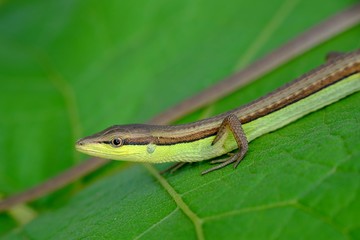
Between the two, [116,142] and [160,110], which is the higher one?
[160,110]

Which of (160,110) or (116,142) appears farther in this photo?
(160,110)

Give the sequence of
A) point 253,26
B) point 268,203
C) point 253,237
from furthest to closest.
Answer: point 253,26, point 268,203, point 253,237

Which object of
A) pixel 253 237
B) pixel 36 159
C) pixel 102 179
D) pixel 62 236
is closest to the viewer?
pixel 253 237

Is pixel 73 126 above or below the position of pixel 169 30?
below

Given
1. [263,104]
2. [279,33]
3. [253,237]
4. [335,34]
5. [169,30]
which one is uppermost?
[169,30]

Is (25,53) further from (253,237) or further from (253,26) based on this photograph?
(253,237)

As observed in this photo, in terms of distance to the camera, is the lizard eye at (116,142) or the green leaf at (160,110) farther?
the lizard eye at (116,142)

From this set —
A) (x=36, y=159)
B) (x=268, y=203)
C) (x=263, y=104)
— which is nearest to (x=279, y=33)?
(x=263, y=104)

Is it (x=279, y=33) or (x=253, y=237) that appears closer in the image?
(x=253, y=237)
